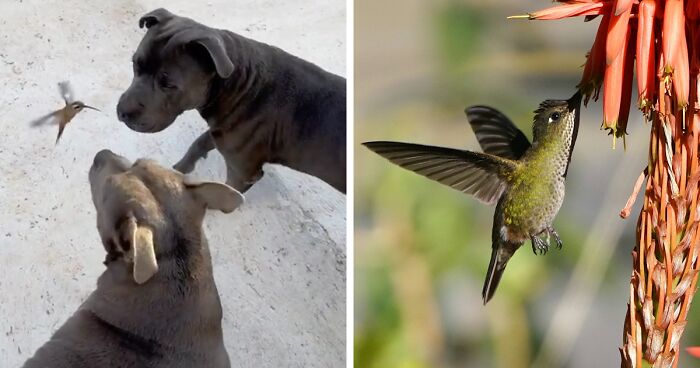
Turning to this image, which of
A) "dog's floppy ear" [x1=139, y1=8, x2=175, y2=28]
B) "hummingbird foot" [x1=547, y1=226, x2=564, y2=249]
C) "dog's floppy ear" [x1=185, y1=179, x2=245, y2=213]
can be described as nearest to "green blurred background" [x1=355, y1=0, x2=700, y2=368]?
"hummingbird foot" [x1=547, y1=226, x2=564, y2=249]

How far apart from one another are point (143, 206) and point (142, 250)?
6cm

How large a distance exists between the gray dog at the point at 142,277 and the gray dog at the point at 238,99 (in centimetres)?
6

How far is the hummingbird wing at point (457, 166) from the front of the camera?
1.02 metres

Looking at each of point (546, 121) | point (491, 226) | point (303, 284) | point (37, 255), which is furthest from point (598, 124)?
point (37, 255)

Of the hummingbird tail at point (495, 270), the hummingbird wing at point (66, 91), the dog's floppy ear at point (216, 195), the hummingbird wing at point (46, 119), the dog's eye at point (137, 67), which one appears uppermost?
the dog's eye at point (137, 67)

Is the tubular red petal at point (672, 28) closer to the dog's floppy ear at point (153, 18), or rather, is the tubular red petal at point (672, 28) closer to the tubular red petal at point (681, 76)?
the tubular red petal at point (681, 76)

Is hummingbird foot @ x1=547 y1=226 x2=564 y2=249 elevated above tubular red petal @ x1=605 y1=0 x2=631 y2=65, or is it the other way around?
tubular red petal @ x1=605 y1=0 x2=631 y2=65

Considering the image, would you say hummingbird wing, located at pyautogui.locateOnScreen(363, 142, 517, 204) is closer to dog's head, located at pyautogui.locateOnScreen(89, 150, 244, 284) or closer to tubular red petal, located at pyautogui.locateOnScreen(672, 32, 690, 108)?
dog's head, located at pyautogui.locateOnScreen(89, 150, 244, 284)

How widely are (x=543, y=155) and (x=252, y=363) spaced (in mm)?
501

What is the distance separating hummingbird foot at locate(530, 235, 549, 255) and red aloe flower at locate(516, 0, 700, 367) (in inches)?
17.7

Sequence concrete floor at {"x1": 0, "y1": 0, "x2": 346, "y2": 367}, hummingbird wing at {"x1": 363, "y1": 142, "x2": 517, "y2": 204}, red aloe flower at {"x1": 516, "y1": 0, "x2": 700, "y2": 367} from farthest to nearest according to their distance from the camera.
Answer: concrete floor at {"x1": 0, "y1": 0, "x2": 346, "y2": 367}
hummingbird wing at {"x1": 363, "y1": 142, "x2": 517, "y2": 204}
red aloe flower at {"x1": 516, "y1": 0, "x2": 700, "y2": 367}

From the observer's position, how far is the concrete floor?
1.12 m

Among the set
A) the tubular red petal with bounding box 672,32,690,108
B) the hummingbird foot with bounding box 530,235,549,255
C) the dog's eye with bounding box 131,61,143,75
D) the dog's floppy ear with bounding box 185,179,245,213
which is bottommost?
the hummingbird foot with bounding box 530,235,549,255

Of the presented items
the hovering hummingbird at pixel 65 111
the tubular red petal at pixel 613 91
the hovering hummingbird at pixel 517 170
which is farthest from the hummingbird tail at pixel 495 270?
the hovering hummingbird at pixel 65 111
